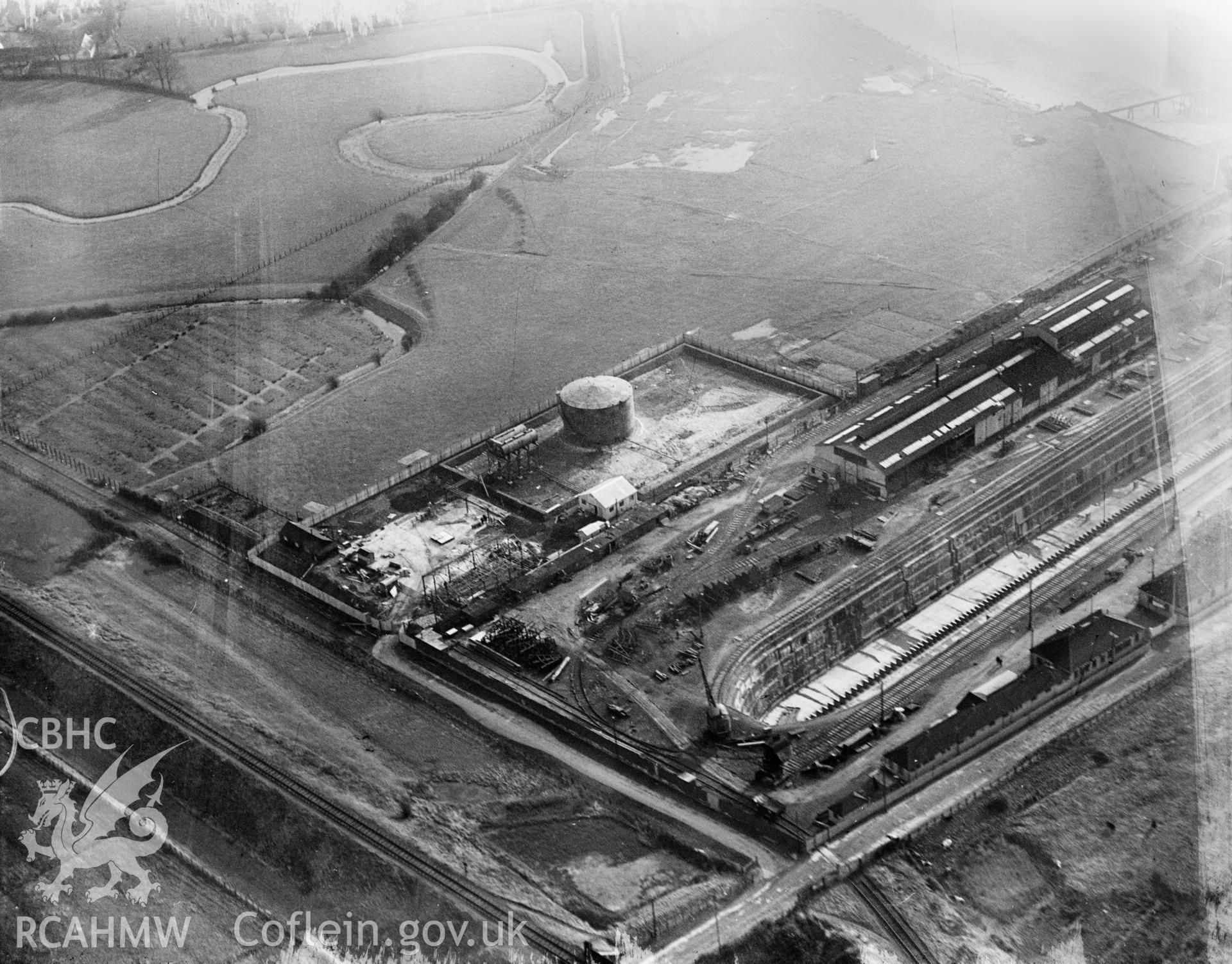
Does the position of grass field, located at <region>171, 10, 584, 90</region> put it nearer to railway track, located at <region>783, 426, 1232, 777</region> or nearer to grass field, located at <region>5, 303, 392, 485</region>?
grass field, located at <region>5, 303, 392, 485</region>

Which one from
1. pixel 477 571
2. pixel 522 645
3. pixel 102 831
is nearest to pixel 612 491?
pixel 477 571

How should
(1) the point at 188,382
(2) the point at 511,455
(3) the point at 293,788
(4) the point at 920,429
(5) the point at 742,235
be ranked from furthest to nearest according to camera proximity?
1. (5) the point at 742,235
2. (1) the point at 188,382
3. (2) the point at 511,455
4. (4) the point at 920,429
5. (3) the point at 293,788

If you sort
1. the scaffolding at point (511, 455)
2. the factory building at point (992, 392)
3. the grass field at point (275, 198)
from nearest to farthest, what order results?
1. the factory building at point (992, 392)
2. the scaffolding at point (511, 455)
3. the grass field at point (275, 198)

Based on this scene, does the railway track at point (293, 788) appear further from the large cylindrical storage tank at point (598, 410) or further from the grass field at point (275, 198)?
the grass field at point (275, 198)

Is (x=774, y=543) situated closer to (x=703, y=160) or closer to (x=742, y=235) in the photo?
(x=742, y=235)

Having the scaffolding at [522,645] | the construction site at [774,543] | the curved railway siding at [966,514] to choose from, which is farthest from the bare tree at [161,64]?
the curved railway siding at [966,514]
